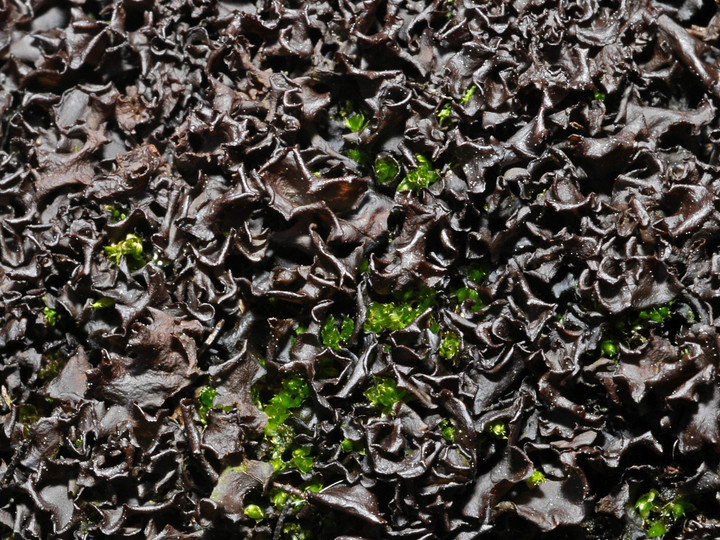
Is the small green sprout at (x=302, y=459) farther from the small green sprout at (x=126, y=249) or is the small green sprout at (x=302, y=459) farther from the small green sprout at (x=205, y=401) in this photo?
the small green sprout at (x=126, y=249)

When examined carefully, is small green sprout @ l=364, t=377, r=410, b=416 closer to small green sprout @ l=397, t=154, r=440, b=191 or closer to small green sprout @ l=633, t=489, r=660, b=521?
small green sprout @ l=397, t=154, r=440, b=191

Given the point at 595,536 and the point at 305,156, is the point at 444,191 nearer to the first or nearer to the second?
the point at 305,156

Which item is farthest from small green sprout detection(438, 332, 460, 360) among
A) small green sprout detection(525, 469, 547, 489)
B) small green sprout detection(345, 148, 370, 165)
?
small green sprout detection(345, 148, 370, 165)

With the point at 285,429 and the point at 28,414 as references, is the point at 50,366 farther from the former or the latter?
the point at 285,429

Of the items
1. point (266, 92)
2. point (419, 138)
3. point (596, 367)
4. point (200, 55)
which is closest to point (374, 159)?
point (419, 138)

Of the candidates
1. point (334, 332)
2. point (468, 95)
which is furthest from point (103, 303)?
point (468, 95)

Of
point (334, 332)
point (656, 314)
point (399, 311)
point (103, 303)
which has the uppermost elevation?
point (656, 314)
